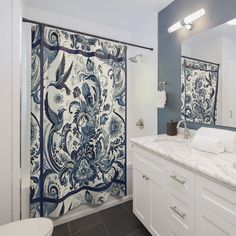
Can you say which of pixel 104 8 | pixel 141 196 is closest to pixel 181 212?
pixel 141 196

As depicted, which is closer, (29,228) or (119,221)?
(29,228)

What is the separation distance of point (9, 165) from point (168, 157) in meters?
1.16

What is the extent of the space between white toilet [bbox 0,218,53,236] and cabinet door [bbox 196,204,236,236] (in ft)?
2.86

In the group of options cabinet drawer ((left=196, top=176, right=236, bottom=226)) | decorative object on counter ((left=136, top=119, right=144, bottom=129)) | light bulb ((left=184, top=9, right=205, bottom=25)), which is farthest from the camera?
decorative object on counter ((left=136, top=119, right=144, bottom=129))

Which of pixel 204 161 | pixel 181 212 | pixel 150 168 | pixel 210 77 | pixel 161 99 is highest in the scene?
pixel 210 77

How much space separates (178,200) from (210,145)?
0.46 meters

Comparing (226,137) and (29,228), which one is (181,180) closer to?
(226,137)

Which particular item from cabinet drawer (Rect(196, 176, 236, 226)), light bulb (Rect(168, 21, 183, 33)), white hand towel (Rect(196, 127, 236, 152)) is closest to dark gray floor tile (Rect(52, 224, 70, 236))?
cabinet drawer (Rect(196, 176, 236, 226))

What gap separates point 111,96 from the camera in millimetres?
1853

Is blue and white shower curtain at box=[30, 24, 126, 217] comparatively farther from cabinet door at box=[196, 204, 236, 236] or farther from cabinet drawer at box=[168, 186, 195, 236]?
cabinet door at box=[196, 204, 236, 236]

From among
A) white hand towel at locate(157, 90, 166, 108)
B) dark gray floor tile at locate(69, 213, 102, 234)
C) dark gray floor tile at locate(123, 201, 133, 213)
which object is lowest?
dark gray floor tile at locate(69, 213, 102, 234)

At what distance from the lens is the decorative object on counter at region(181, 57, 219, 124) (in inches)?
59.0

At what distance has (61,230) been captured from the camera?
1.58 meters

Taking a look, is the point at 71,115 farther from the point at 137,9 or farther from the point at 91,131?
the point at 137,9
